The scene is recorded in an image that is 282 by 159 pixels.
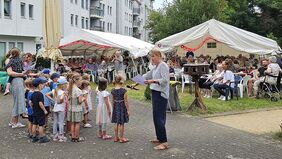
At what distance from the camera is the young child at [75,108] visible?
7.77 metres

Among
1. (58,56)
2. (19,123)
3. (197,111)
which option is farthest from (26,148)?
(197,111)

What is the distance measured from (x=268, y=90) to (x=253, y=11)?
3765 centimetres

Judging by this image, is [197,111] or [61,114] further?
[197,111]

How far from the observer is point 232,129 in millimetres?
9195

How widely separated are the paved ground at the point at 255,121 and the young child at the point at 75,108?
394cm

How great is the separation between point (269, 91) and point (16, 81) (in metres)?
9.52

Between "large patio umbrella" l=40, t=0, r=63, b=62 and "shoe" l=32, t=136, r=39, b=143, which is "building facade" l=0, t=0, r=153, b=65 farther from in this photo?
"shoe" l=32, t=136, r=39, b=143

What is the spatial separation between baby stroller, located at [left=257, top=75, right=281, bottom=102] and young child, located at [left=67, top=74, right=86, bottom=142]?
28.3 ft

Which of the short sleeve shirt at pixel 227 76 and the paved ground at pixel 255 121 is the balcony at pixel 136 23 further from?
the paved ground at pixel 255 121

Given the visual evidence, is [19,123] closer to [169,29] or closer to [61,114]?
[61,114]

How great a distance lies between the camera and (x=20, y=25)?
33.3m

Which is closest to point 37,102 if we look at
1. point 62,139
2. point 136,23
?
point 62,139

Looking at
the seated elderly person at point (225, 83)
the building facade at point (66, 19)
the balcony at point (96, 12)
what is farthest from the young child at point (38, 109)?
the balcony at point (96, 12)

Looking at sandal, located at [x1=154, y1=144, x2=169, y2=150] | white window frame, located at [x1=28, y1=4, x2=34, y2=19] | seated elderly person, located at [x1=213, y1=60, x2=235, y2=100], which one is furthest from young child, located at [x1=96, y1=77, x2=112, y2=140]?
white window frame, located at [x1=28, y1=4, x2=34, y2=19]
